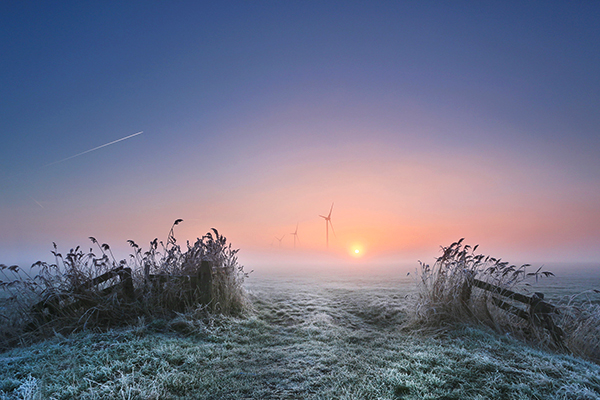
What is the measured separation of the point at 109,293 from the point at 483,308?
944 cm

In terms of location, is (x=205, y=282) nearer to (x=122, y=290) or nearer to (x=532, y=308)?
(x=122, y=290)

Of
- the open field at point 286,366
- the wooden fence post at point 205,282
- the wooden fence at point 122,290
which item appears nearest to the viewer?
the open field at point 286,366

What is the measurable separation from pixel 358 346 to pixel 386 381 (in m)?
1.81

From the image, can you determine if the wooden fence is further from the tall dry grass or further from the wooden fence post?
the tall dry grass

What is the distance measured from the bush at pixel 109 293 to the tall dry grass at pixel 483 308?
5180mm

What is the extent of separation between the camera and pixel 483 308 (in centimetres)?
723

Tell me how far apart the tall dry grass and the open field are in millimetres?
753

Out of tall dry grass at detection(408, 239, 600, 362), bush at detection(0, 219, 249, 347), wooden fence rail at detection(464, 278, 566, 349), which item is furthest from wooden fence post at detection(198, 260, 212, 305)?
wooden fence rail at detection(464, 278, 566, 349)

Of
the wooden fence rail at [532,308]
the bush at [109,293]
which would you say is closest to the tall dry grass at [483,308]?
the wooden fence rail at [532,308]

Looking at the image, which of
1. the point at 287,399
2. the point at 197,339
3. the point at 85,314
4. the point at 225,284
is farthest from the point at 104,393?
the point at 225,284

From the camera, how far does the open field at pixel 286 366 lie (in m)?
3.62

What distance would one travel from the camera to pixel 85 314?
6574mm

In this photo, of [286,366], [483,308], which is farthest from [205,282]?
[483,308]

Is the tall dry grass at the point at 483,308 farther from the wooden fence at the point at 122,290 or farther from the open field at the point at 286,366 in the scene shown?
the wooden fence at the point at 122,290
